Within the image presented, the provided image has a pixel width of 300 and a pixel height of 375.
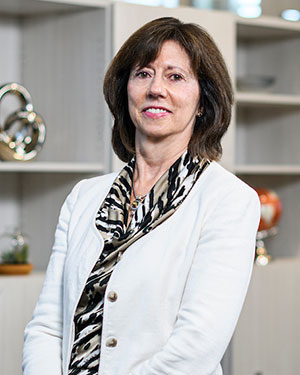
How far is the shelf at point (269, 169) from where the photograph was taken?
10.5 feet

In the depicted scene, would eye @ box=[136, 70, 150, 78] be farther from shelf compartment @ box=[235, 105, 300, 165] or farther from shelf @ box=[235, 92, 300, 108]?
shelf compartment @ box=[235, 105, 300, 165]

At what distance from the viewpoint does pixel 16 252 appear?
2.90 metres

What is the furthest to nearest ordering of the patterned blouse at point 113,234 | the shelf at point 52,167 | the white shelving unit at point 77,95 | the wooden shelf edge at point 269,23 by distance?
the wooden shelf edge at point 269,23, the white shelving unit at point 77,95, the shelf at point 52,167, the patterned blouse at point 113,234

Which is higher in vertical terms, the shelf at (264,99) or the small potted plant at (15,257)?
the shelf at (264,99)

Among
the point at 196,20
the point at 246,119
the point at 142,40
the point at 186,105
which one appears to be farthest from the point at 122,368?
the point at 246,119

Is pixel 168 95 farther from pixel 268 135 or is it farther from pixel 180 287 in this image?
pixel 268 135

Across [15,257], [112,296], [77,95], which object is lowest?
[15,257]

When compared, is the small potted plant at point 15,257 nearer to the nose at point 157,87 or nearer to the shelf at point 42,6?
the shelf at point 42,6

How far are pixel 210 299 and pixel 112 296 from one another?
207mm

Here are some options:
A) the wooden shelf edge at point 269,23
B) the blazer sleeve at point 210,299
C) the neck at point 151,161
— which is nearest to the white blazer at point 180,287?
the blazer sleeve at point 210,299

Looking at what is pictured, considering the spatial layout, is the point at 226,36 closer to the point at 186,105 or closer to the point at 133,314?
the point at 186,105

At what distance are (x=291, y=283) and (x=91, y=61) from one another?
4.26 ft

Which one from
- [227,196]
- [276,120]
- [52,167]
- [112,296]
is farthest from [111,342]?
[276,120]

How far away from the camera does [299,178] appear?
Answer: 352 cm
